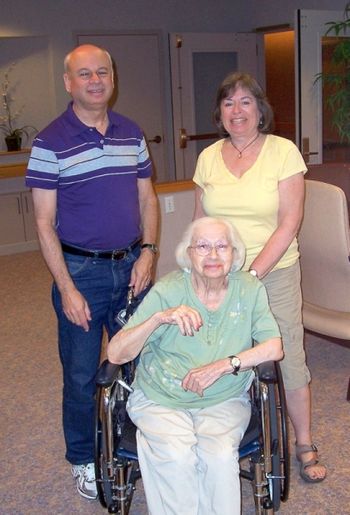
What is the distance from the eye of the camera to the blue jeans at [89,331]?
2.16 m

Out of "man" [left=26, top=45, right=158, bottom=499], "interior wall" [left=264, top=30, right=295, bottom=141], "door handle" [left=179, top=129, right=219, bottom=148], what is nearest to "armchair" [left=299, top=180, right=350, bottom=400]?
"man" [left=26, top=45, right=158, bottom=499]

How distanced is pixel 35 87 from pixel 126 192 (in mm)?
4492

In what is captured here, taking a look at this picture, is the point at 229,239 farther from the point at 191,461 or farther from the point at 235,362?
the point at 191,461

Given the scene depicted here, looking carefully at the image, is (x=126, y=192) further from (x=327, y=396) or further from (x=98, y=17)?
(x=98, y=17)

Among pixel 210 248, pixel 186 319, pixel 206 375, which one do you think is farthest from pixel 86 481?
pixel 210 248

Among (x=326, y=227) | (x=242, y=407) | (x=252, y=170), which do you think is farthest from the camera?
(x=326, y=227)

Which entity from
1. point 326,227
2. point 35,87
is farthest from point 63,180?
point 35,87

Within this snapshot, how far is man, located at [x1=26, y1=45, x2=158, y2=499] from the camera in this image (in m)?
2.05

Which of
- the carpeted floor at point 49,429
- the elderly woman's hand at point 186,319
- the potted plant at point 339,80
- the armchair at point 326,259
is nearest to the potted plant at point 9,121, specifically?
the carpeted floor at point 49,429

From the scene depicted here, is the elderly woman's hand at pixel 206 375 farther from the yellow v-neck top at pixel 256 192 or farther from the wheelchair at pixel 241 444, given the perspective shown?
the yellow v-neck top at pixel 256 192

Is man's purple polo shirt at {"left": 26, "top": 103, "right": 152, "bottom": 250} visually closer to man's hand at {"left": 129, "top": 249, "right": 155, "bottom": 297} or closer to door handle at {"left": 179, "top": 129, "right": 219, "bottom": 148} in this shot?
man's hand at {"left": 129, "top": 249, "right": 155, "bottom": 297}

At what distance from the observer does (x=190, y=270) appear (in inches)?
80.5

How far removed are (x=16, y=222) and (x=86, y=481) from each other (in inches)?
160

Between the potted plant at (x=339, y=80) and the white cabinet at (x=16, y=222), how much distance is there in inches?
112
